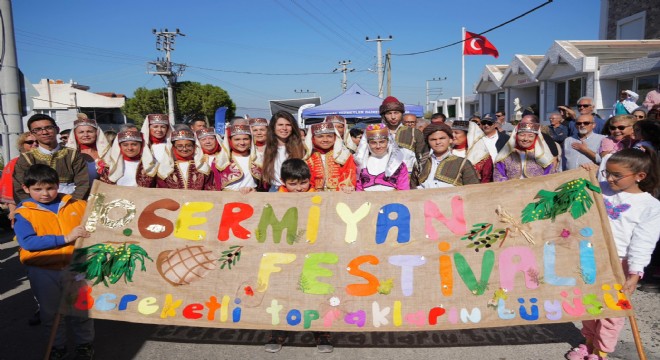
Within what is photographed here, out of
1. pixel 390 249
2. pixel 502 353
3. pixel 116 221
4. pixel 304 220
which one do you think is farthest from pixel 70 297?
pixel 502 353

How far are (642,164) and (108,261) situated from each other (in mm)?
3679

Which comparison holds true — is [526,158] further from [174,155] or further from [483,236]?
[174,155]

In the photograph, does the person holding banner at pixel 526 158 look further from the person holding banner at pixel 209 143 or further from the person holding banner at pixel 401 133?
the person holding banner at pixel 209 143

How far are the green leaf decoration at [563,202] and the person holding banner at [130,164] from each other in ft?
10.7

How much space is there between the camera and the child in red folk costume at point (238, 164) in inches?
168

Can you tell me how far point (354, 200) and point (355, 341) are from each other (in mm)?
1146

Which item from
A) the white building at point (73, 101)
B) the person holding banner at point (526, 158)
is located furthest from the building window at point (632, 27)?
the white building at point (73, 101)

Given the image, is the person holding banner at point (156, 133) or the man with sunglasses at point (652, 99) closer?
the person holding banner at point (156, 133)

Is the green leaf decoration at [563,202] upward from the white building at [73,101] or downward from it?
downward

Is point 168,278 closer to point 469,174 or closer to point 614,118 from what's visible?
point 469,174

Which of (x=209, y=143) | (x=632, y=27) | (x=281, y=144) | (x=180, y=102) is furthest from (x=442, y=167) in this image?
(x=180, y=102)

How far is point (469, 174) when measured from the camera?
151 inches

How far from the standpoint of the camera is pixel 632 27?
21.1 m

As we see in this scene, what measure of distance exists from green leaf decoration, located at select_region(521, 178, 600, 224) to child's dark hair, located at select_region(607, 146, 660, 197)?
0.23 metres
